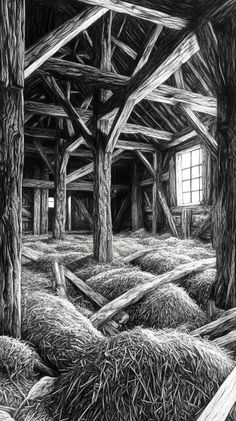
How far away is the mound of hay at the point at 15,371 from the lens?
5.65 feet

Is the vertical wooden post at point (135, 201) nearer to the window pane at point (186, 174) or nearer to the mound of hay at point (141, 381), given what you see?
the window pane at point (186, 174)

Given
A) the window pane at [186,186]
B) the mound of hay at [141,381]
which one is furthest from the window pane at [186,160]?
the mound of hay at [141,381]

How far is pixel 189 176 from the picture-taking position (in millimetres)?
9195

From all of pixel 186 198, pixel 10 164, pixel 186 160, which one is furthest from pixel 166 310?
pixel 186 160

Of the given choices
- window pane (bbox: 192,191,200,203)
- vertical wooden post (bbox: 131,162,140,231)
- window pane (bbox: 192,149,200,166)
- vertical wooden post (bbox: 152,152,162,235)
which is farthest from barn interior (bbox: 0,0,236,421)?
vertical wooden post (bbox: 131,162,140,231)

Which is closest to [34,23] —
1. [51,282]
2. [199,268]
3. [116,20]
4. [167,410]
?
[116,20]

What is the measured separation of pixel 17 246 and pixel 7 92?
118cm

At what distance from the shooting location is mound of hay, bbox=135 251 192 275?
4.42m

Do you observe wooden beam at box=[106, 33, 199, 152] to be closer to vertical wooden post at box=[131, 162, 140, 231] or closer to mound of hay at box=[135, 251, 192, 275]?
mound of hay at box=[135, 251, 192, 275]

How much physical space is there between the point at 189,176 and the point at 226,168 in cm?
642

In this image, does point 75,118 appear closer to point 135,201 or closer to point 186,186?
point 186,186

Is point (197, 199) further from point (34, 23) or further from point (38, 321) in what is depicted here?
point (38, 321)

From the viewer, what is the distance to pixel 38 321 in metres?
2.50

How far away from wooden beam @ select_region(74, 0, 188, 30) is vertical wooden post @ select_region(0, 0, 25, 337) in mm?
1254
